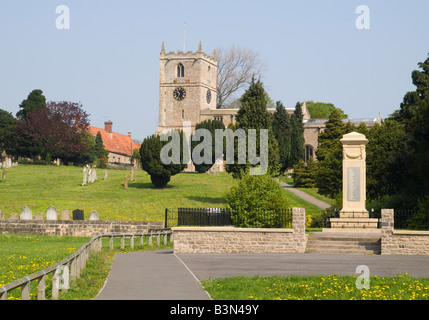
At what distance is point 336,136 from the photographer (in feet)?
291

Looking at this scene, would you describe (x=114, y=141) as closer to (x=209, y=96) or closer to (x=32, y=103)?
(x=209, y=96)

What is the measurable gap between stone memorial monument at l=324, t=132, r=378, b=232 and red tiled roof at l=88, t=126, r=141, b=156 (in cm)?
A: 9766

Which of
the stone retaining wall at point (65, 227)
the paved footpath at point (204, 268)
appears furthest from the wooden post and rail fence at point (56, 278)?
the stone retaining wall at point (65, 227)

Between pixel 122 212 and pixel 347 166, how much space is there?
65.2ft

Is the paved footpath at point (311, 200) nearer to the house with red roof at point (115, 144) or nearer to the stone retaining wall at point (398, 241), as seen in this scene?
the stone retaining wall at point (398, 241)

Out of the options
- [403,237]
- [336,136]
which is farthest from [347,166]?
[336,136]

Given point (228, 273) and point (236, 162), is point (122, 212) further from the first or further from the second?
point (228, 273)

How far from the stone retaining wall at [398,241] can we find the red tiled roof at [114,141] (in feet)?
350

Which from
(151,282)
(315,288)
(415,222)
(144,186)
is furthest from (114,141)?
(315,288)

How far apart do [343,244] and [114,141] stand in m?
115

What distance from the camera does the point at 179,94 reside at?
128 meters

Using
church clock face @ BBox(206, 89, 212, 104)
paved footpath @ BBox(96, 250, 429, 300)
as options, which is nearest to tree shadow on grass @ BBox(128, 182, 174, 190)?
paved footpath @ BBox(96, 250, 429, 300)

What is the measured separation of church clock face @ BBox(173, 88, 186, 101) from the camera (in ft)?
419

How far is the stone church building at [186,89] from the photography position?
126m
